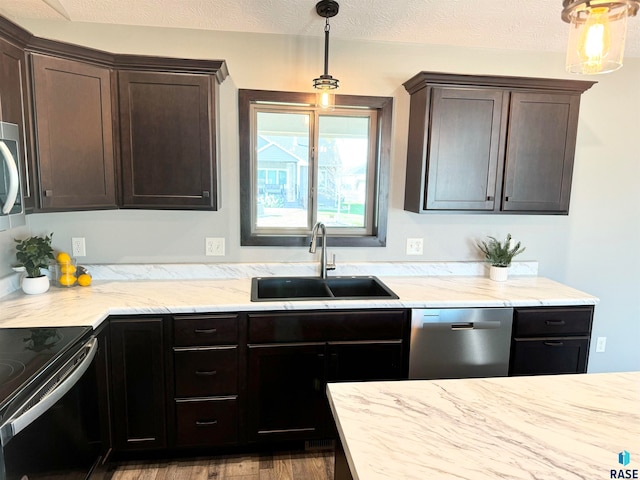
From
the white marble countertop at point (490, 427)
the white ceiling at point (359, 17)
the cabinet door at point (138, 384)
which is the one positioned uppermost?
the white ceiling at point (359, 17)

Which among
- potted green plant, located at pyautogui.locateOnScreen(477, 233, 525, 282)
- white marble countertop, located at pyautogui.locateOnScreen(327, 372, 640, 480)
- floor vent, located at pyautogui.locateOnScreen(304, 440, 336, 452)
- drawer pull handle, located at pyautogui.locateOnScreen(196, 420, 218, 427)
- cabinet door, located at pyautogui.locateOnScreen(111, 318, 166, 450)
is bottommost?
floor vent, located at pyautogui.locateOnScreen(304, 440, 336, 452)

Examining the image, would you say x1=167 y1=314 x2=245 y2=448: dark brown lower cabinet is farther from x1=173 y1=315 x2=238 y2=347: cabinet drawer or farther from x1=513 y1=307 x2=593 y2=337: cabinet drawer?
x1=513 y1=307 x2=593 y2=337: cabinet drawer

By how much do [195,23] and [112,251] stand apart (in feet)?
4.86

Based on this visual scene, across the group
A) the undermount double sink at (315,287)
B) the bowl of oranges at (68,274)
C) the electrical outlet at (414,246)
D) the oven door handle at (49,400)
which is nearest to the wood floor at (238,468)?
the oven door handle at (49,400)

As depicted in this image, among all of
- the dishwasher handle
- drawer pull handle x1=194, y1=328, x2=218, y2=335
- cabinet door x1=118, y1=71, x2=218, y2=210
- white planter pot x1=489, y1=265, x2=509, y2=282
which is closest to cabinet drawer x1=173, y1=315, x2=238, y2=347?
drawer pull handle x1=194, y1=328, x2=218, y2=335

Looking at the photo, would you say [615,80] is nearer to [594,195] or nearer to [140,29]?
[594,195]

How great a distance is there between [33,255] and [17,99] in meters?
0.82

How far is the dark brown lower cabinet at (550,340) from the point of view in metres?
2.29

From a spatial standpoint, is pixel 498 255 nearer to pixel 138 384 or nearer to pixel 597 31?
pixel 597 31

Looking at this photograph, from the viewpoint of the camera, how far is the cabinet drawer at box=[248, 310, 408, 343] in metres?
2.12

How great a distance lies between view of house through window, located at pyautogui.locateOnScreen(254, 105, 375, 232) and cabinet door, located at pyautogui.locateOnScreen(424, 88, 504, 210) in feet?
1.54

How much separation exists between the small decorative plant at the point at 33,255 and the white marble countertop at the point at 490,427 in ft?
6.15

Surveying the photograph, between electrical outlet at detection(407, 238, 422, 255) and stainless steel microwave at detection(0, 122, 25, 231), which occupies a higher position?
stainless steel microwave at detection(0, 122, 25, 231)

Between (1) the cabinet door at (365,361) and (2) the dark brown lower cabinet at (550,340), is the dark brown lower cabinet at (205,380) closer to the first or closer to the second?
(1) the cabinet door at (365,361)
